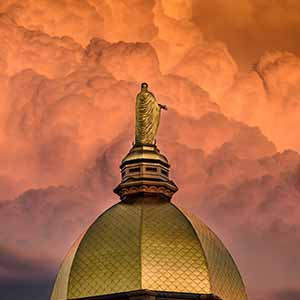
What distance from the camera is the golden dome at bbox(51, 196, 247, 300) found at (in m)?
66.0

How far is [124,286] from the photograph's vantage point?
215 feet

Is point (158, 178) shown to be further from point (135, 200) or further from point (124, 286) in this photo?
point (124, 286)

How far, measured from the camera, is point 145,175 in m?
71.9

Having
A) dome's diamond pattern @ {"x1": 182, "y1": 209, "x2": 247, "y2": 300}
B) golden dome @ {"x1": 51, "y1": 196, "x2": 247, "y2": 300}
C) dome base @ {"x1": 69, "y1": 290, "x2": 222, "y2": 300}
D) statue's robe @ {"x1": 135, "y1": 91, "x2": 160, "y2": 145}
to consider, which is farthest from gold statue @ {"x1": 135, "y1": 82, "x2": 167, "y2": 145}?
dome base @ {"x1": 69, "y1": 290, "x2": 222, "y2": 300}

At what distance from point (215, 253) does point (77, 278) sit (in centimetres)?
694

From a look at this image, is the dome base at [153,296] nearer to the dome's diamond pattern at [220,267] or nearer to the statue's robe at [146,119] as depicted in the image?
the dome's diamond pattern at [220,267]

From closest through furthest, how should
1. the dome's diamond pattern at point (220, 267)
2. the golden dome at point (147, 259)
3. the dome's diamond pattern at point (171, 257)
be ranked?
the dome's diamond pattern at point (171, 257) → the golden dome at point (147, 259) → the dome's diamond pattern at point (220, 267)

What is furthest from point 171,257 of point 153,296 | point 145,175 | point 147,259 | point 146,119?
point 146,119

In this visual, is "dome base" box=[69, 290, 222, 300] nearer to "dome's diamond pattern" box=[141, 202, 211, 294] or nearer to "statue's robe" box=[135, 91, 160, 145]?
"dome's diamond pattern" box=[141, 202, 211, 294]

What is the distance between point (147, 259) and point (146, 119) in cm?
1026

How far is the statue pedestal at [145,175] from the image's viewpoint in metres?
71.4

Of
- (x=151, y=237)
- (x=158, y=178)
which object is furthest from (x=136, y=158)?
Result: (x=151, y=237)

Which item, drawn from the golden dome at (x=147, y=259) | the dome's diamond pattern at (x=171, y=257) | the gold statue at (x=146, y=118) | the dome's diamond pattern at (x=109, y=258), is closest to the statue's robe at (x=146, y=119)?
the gold statue at (x=146, y=118)

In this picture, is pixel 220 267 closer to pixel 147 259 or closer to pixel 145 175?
pixel 147 259
